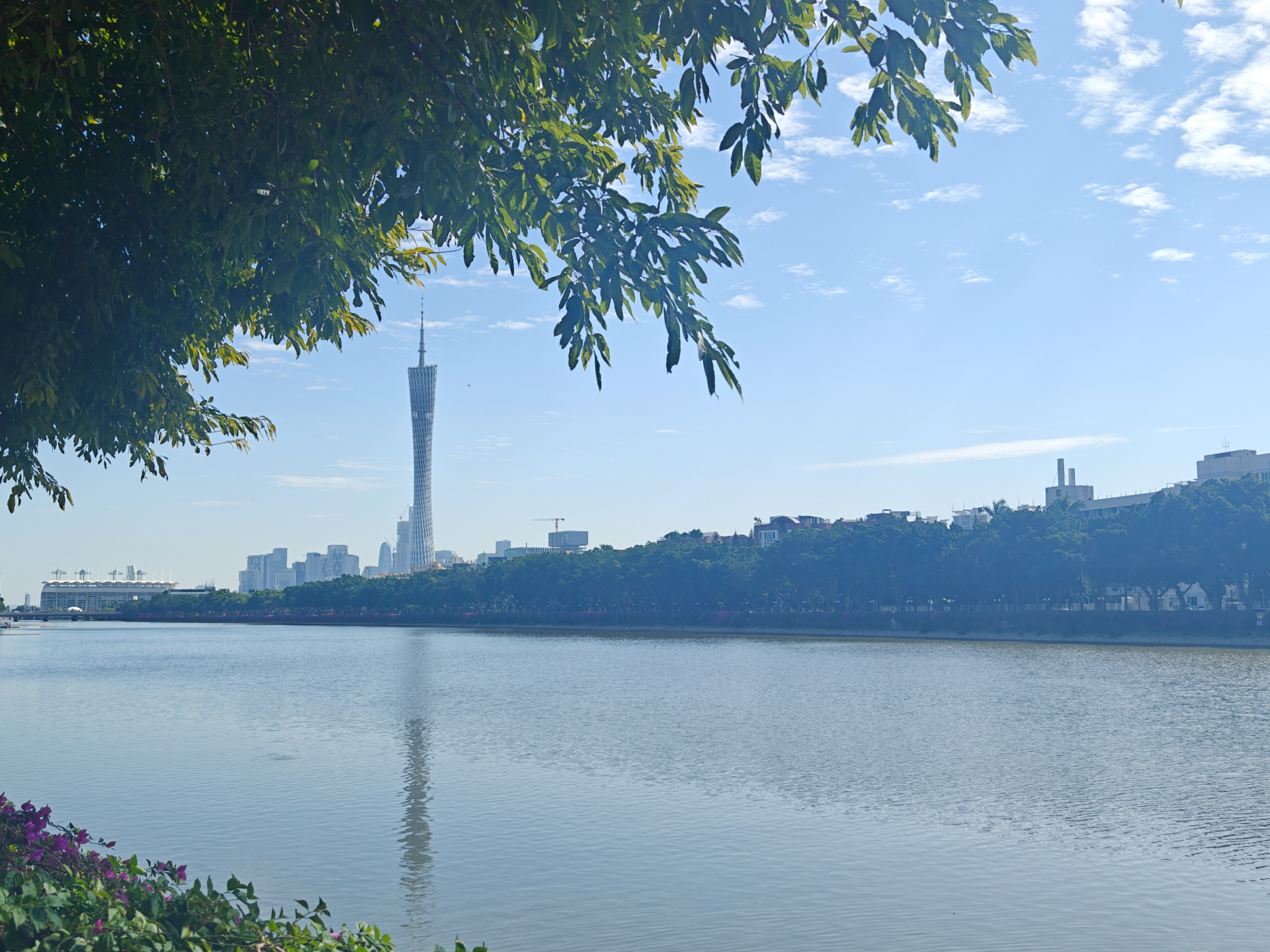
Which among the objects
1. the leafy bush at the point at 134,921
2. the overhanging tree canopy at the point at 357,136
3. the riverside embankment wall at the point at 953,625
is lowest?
the riverside embankment wall at the point at 953,625

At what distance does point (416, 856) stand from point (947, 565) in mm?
101816

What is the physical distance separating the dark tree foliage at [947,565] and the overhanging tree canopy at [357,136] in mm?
90580

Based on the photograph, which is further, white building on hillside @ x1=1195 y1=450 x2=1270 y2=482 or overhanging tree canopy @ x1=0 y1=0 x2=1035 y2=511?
white building on hillside @ x1=1195 y1=450 x2=1270 y2=482

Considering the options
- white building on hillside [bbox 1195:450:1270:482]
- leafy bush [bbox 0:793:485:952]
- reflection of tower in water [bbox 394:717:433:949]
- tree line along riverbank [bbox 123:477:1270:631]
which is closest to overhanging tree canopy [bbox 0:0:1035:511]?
leafy bush [bbox 0:793:485:952]

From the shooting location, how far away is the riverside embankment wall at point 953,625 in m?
86.4

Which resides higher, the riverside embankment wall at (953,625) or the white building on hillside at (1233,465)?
the white building on hillside at (1233,465)

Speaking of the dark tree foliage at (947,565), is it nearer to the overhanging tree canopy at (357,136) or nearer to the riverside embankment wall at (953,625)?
the riverside embankment wall at (953,625)

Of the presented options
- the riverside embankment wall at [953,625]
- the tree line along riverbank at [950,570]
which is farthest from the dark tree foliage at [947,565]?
the riverside embankment wall at [953,625]

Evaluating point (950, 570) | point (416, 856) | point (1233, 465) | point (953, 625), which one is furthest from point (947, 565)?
point (416, 856)

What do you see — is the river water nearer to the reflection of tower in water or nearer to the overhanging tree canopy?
the reflection of tower in water

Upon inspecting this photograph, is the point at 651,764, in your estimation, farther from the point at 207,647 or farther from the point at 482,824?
the point at 207,647

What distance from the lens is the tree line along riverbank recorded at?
294 ft

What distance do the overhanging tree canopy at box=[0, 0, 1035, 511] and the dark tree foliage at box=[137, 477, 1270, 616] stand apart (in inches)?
3566

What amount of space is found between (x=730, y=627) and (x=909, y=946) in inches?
4815
